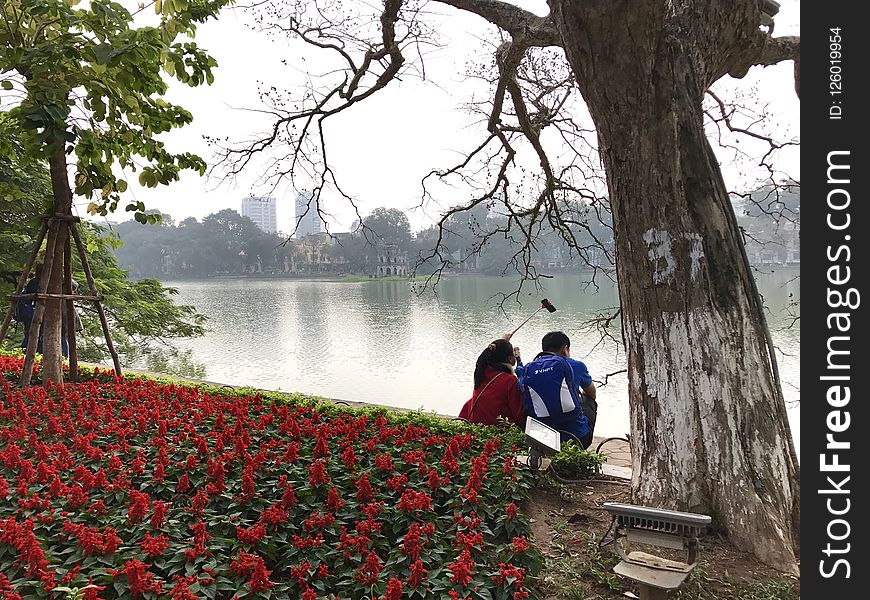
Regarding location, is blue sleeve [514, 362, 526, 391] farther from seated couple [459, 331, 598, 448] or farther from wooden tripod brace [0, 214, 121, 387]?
wooden tripod brace [0, 214, 121, 387]

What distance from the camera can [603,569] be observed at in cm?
242

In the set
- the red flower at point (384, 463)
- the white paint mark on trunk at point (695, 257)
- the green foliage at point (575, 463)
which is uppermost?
the white paint mark on trunk at point (695, 257)

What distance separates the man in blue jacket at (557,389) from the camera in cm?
369

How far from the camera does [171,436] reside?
3617mm

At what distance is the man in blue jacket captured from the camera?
3.69 metres

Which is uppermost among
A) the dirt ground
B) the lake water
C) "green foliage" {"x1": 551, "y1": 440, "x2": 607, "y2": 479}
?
"green foliage" {"x1": 551, "y1": 440, "x2": 607, "y2": 479}

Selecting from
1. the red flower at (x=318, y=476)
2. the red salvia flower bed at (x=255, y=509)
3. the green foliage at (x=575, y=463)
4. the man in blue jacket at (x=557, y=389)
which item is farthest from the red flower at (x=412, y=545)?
the man in blue jacket at (x=557, y=389)

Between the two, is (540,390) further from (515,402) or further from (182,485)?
(182,485)

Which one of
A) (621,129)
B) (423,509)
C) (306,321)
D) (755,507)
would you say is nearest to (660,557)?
(755,507)

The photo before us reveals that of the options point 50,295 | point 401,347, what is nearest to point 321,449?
point 50,295

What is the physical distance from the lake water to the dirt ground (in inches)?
86.4

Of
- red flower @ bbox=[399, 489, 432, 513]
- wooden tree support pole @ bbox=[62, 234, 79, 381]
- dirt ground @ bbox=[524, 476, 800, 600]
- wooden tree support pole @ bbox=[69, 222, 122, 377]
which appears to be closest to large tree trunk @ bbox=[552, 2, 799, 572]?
dirt ground @ bbox=[524, 476, 800, 600]

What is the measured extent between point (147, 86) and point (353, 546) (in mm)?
2897

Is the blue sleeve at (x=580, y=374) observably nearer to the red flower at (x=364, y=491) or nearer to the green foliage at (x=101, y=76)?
the red flower at (x=364, y=491)
